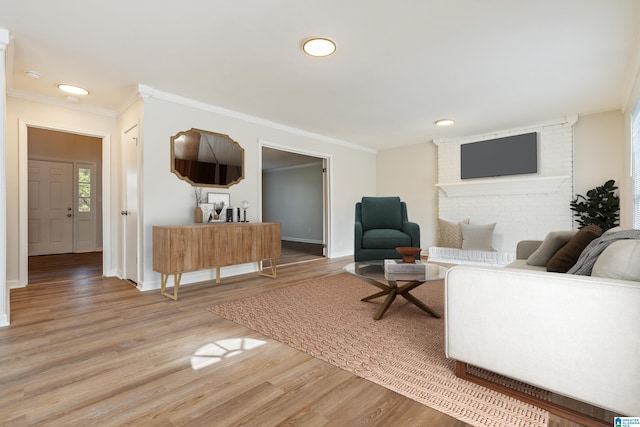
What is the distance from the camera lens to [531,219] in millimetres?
4980

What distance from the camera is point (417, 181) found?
630 centimetres

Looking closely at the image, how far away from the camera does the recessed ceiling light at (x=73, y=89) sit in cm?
336

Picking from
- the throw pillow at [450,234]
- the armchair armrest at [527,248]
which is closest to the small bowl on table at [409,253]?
the armchair armrest at [527,248]

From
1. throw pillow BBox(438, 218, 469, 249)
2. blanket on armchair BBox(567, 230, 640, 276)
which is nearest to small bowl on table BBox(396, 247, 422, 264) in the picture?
blanket on armchair BBox(567, 230, 640, 276)

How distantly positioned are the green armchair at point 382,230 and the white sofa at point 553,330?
254 cm

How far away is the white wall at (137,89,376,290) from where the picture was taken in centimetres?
351

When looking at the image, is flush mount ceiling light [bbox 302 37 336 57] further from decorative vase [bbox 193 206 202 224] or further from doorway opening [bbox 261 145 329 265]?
doorway opening [bbox 261 145 329 265]

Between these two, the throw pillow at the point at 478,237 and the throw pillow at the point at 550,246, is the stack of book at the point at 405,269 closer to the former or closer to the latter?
the throw pillow at the point at 550,246

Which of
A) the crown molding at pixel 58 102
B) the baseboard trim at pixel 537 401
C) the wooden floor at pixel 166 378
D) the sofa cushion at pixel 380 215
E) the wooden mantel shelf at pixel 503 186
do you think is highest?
the crown molding at pixel 58 102

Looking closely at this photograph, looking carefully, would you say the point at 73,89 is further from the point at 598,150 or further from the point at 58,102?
the point at 598,150

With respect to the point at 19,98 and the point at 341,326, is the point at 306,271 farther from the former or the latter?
the point at 19,98

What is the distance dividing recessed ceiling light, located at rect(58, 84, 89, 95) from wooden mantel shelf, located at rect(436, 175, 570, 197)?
5.46 meters

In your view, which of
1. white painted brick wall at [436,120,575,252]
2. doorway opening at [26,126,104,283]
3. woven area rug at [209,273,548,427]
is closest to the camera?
woven area rug at [209,273,548,427]

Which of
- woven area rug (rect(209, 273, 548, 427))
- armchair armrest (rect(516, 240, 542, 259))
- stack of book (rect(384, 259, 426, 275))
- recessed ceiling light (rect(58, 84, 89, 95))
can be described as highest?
recessed ceiling light (rect(58, 84, 89, 95))
